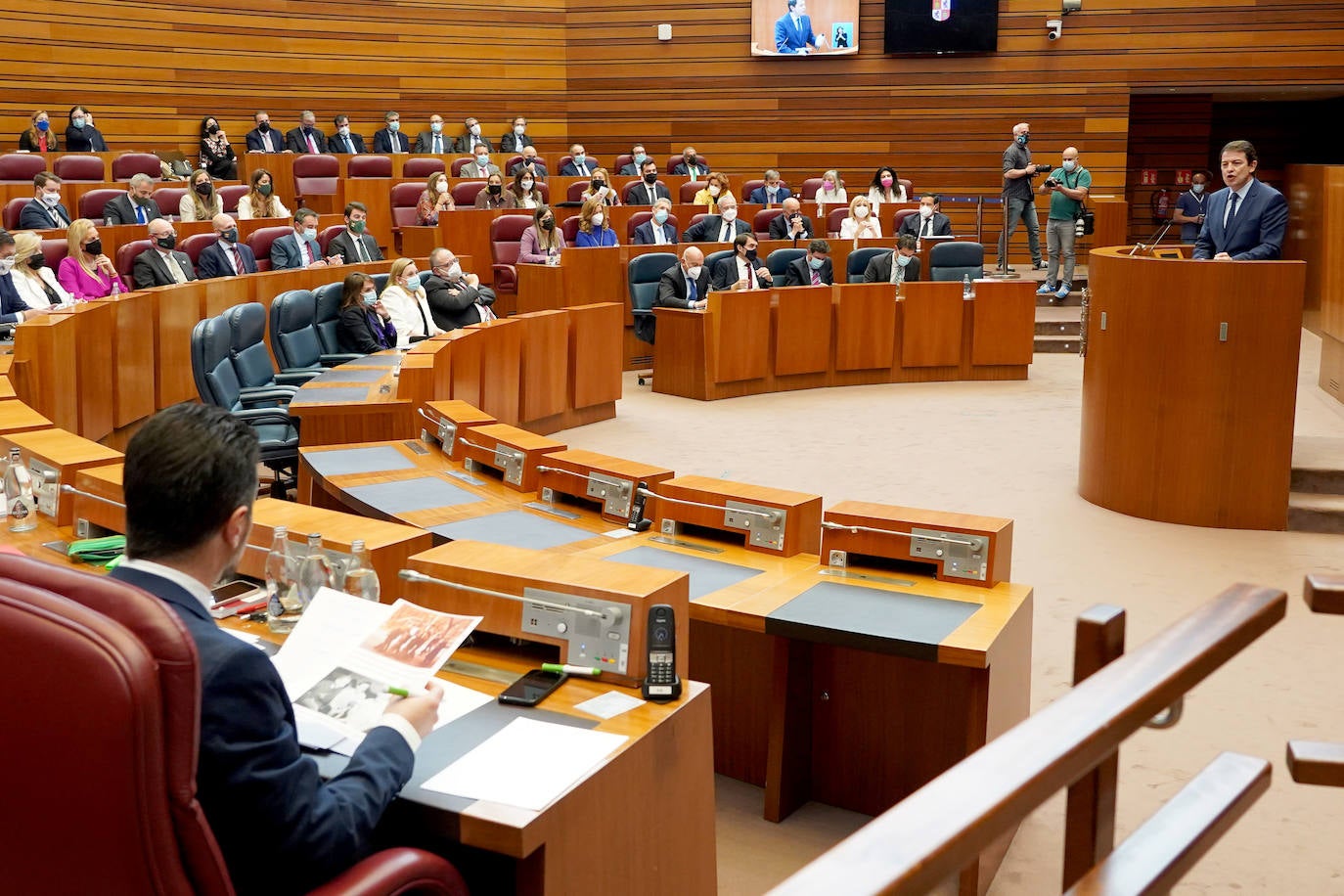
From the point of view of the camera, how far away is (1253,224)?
5.48 metres

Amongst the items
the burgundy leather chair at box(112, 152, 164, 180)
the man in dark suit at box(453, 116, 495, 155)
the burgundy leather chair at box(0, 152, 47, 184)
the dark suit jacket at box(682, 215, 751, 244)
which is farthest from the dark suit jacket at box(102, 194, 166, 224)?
the man in dark suit at box(453, 116, 495, 155)

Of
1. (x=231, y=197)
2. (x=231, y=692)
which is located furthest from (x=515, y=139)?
(x=231, y=692)

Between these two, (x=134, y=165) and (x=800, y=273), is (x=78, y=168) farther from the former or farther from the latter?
(x=800, y=273)

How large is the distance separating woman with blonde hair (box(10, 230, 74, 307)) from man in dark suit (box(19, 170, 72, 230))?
6.50 feet

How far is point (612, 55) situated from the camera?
14883mm

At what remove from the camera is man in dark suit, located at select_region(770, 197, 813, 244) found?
1077cm

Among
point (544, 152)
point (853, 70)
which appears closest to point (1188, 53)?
point (853, 70)

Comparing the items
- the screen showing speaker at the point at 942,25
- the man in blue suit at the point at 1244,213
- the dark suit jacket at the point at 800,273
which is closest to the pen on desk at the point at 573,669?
the man in blue suit at the point at 1244,213

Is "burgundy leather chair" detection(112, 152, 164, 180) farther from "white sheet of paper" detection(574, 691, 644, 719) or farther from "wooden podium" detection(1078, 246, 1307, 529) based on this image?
"white sheet of paper" detection(574, 691, 644, 719)

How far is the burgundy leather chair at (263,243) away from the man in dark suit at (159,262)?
104cm

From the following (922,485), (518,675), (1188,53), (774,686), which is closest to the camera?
(518,675)

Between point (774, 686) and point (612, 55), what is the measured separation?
42.6ft

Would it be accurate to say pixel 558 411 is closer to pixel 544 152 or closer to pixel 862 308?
pixel 862 308

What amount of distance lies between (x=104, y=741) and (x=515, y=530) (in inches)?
81.7
